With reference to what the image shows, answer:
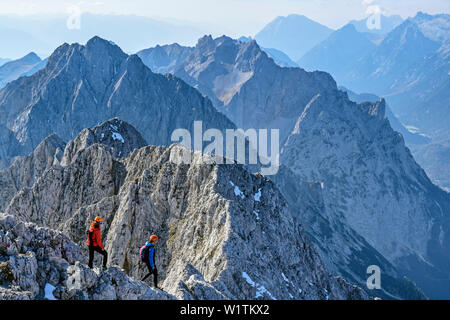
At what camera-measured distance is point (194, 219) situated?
57.0 metres

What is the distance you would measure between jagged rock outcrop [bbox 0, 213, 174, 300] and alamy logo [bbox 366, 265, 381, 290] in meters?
167

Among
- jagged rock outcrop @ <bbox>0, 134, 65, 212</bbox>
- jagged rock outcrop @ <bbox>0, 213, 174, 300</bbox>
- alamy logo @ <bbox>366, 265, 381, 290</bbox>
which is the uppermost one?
jagged rock outcrop @ <bbox>0, 134, 65, 212</bbox>

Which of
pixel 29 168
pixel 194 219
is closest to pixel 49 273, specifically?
pixel 194 219

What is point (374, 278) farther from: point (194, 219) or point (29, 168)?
point (194, 219)

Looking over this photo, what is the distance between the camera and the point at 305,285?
193ft

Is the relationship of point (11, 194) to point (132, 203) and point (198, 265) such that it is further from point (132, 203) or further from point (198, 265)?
point (198, 265)

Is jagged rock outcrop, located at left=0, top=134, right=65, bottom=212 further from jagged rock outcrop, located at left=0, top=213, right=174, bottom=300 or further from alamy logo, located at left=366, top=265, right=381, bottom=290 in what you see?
alamy logo, located at left=366, top=265, right=381, bottom=290

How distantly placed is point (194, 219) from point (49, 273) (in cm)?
3080

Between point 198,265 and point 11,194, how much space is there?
78770mm

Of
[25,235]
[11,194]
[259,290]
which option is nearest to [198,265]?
[259,290]

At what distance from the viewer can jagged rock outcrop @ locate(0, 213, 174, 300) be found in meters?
25.5

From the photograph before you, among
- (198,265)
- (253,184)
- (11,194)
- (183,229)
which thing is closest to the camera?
(198,265)

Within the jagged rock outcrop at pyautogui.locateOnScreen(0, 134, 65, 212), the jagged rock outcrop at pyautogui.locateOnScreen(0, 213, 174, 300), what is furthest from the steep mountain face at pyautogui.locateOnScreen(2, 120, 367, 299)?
the jagged rock outcrop at pyautogui.locateOnScreen(0, 134, 65, 212)

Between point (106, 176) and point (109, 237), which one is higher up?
point (106, 176)
